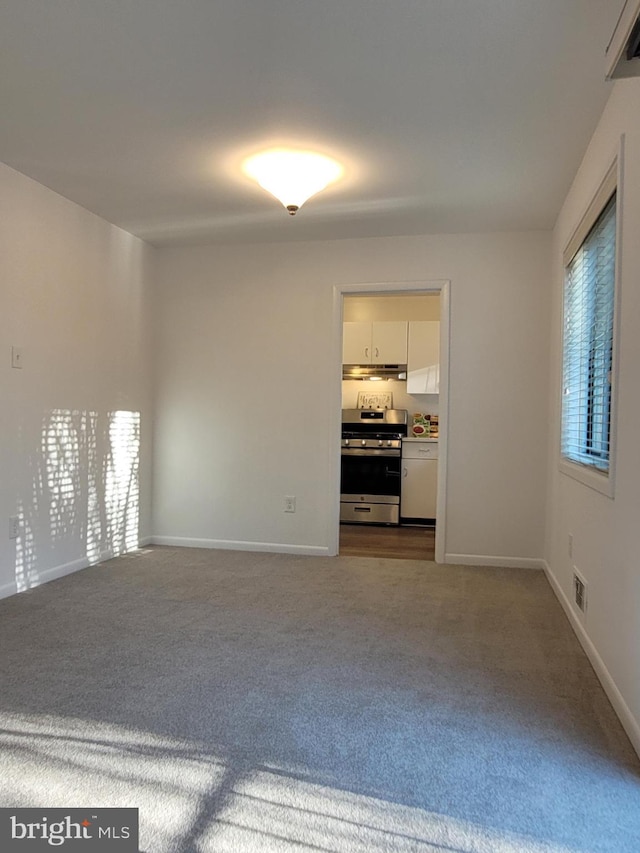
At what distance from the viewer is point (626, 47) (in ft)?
5.49

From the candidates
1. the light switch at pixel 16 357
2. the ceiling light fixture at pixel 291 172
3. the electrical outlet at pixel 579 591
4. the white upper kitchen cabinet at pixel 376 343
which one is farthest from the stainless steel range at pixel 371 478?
the light switch at pixel 16 357

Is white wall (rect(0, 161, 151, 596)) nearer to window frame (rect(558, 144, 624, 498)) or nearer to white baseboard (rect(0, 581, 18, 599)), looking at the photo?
white baseboard (rect(0, 581, 18, 599))

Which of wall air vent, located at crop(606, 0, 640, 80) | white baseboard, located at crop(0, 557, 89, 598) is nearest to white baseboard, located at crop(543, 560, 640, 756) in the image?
wall air vent, located at crop(606, 0, 640, 80)

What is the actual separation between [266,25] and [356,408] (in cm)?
469

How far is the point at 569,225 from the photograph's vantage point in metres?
3.63

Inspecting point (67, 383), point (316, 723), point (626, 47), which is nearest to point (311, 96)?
point (626, 47)

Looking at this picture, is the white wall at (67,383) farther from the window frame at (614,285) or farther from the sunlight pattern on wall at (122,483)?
the window frame at (614,285)

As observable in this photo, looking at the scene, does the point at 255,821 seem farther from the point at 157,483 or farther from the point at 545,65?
the point at 157,483

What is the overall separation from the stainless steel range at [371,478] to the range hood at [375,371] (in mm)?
651

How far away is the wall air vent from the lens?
63.5 inches

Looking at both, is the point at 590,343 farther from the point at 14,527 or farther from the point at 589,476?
the point at 14,527

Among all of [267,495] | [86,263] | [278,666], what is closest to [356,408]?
[267,495]

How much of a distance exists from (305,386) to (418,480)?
1943mm

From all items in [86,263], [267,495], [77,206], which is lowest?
[267,495]
